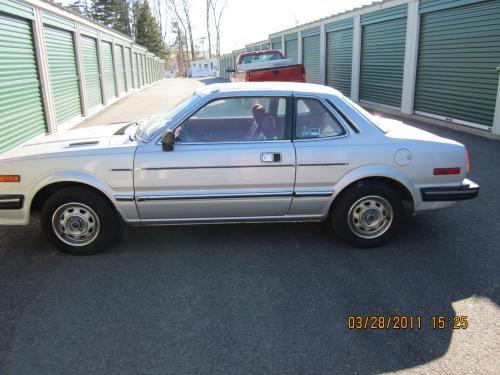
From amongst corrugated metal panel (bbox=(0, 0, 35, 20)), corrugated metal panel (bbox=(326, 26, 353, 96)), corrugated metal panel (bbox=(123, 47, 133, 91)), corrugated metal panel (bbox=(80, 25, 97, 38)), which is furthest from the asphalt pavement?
corrugated metal panel (bbox=(123, 47, 133, 91))

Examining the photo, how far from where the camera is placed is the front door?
A: 13.5ft

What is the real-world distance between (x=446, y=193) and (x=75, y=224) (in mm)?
3530

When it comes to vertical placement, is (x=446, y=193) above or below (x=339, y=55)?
below

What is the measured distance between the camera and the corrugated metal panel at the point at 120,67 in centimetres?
2289

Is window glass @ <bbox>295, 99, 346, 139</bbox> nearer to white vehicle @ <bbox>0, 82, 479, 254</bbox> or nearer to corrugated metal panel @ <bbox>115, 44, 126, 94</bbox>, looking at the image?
white vehicle @ <bbox>0, 82, 479, 254</bbox>

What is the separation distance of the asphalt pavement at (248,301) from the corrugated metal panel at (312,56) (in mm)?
18510

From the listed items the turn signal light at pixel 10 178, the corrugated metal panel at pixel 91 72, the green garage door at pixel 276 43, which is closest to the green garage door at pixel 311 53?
the green garage door at pixel 276 43

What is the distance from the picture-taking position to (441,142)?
14.3ft

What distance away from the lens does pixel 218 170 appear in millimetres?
4148

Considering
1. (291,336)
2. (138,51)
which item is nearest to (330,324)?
(291,336)

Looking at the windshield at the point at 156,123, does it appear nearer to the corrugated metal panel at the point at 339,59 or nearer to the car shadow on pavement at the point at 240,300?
the car shadow on pavement at the point at 240,300

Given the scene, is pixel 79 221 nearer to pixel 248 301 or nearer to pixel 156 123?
pixel 156 123

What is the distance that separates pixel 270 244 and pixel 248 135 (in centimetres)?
113

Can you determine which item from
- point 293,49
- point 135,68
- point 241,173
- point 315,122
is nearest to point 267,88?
point 315,122
